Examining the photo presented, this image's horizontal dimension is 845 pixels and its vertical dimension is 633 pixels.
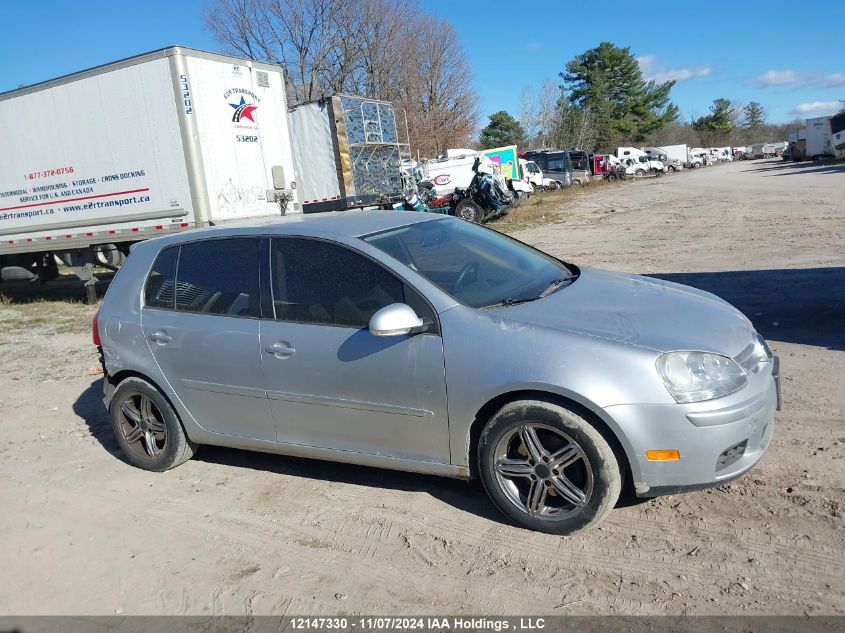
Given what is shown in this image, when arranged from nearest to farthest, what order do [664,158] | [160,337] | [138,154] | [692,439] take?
[692,439], [160,337], [138,154], [664,158]

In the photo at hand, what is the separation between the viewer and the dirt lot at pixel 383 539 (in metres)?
3.00

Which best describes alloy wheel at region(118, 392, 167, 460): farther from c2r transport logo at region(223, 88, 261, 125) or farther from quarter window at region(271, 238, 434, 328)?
c2r transport logo at region(223, 88, 261, 125)

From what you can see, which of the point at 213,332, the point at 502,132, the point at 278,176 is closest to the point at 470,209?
the point at 278,176

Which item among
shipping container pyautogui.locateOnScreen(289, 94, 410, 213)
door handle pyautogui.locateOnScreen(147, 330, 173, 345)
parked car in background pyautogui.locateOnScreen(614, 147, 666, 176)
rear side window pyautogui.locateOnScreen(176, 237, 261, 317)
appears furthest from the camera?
parked car in background pyautogui.locateOnScreen(614, 147, 666, 176)

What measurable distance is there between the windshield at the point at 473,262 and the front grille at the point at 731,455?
1252 millimetres

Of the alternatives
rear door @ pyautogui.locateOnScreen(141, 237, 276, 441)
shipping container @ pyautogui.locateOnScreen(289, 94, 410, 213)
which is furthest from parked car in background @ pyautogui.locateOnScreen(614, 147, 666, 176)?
rear door @ pyautogui.locateOnScreen(141, 237, 276, 441)

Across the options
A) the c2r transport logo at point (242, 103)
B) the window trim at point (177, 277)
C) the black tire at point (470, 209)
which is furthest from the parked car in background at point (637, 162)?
the window trim at point (177, 277)

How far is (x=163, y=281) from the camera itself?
465 cm

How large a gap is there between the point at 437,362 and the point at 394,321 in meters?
0.31

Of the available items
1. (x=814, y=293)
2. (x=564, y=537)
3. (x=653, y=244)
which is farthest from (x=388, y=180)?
(x=564, y=537)

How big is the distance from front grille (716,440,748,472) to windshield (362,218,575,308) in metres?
1.25

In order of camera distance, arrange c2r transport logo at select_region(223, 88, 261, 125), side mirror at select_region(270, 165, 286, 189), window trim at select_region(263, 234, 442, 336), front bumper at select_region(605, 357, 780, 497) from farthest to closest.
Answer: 1. side mirror at select_region(270, 165, 286, 189)
2. c2r transport logo at select_region(223, 88, 261, 125)
3. window trim at select_region(263, 234, 442, 336)
4. front bumper at select_region(605, 357, 780, 497)

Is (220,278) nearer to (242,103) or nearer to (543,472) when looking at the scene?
(543,472)

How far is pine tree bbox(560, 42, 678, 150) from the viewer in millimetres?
74562
